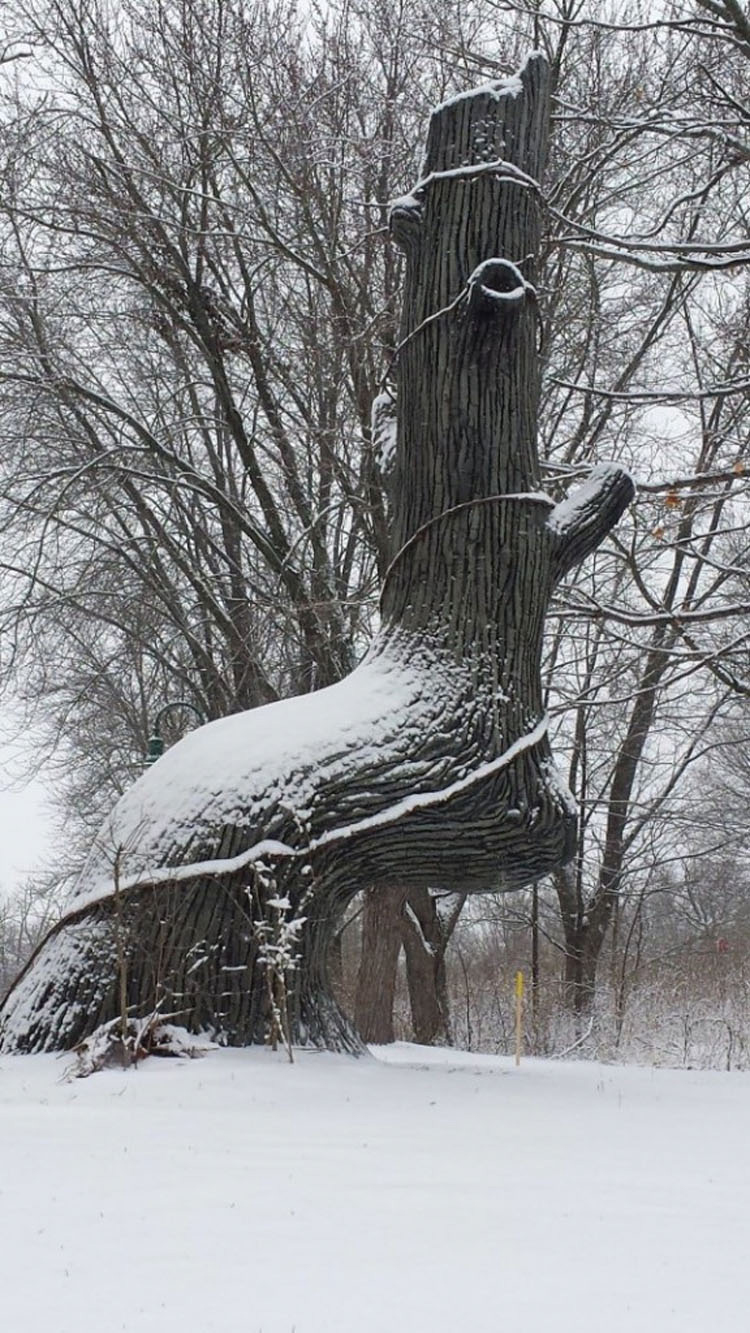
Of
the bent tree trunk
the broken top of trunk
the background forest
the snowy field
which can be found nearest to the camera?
the snowy field

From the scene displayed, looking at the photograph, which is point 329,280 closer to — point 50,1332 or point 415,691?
point 415,691

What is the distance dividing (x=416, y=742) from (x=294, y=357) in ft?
25.4

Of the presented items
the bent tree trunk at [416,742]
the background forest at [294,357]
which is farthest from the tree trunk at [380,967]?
the bent tree trunk at [416,742]

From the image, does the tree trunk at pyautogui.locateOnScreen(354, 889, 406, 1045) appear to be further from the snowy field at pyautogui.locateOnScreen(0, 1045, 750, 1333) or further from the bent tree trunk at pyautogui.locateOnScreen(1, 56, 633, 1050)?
the snowy field at pyautogui.locateOnScreen(0, 1045, 750, 1333)

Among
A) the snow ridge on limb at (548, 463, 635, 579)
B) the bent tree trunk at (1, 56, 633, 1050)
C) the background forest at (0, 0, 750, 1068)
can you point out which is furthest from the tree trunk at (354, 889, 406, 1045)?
the snow ridge on limb at (548, 463, 635, 579)

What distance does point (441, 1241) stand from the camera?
9.91 feet

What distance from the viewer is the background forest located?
11297 mm

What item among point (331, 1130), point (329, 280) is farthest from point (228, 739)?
point (329, 280)

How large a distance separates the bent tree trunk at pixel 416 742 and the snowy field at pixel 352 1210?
0.95 meters

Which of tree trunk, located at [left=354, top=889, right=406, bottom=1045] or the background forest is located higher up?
the background forest

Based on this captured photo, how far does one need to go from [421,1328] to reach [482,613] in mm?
4954

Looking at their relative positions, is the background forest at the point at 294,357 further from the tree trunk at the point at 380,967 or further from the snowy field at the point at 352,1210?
the snowy field at the point at 352,1210

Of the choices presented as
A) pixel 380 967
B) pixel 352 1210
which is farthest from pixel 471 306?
pixel 380 967

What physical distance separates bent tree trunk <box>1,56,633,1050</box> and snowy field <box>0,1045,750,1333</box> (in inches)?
37.4
